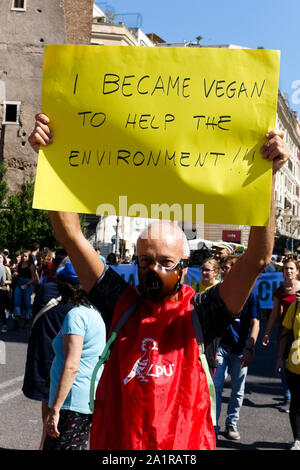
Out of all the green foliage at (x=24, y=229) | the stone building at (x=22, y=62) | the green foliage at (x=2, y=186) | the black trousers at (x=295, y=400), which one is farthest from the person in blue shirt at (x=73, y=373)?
the stone building at (x=22, y=62)

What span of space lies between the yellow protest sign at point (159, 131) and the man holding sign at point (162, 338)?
0.10 meters

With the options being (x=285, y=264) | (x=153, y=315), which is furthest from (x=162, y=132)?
(x=285, y=264)

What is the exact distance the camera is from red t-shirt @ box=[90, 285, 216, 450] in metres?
2.45

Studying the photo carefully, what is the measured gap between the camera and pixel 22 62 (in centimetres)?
3878

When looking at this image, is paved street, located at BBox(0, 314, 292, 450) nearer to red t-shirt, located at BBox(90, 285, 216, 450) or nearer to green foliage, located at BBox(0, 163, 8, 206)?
red t-shirt, located at BBox(90, 285, 216, 450)

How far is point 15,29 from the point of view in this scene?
39062 mm

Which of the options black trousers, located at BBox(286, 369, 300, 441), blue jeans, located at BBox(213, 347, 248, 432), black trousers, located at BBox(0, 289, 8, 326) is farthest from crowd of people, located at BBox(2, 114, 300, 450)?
black trousers, located at BBox(0, 289, 8, 326)

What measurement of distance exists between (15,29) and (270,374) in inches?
1301

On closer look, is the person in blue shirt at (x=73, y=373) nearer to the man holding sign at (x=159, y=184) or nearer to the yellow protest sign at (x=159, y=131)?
the man holding sign at (x=159, y=184)

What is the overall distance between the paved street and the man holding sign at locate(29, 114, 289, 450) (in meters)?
3.62

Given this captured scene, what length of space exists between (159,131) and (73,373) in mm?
1789

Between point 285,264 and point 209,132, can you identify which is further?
point 285,264

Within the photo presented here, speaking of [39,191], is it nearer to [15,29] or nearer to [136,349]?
[136,349]

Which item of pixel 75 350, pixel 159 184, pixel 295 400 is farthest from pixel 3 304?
pixel 159 184
